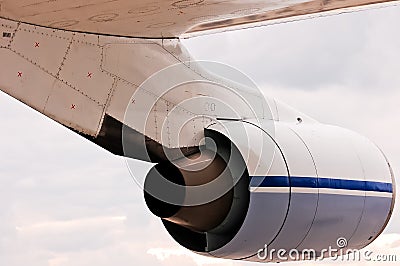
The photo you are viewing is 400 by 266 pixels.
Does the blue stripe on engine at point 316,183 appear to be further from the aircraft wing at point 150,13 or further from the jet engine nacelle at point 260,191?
the aircraft wing at point 150,13

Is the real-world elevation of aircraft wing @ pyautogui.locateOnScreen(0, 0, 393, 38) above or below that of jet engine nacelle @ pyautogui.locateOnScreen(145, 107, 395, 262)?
above

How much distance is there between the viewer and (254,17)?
17.3 feet

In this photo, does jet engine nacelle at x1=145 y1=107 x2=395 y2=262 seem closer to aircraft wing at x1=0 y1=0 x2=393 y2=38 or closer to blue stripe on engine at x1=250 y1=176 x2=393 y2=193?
blue stripe on engine at x1=250 y1=176 x2=393 y2=193

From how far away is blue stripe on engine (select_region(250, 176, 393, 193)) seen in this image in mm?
5230

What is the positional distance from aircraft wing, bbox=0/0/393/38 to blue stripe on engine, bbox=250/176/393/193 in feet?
3.92

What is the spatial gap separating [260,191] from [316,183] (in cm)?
52

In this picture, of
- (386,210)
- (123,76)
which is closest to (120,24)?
(123,76)

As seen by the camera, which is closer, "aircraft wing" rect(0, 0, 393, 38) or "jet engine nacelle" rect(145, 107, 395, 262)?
"aircraft wing" rect(0, 0, 393, 38)

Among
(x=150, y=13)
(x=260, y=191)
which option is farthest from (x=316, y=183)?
(x=150, y=13)

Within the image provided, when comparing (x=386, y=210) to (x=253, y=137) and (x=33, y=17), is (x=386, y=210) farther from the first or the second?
(x=33, y=17)

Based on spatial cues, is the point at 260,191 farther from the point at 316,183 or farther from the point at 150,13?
the point at 150,13

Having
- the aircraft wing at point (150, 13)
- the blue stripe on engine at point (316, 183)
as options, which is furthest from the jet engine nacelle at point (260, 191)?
the aircraft wing at point (150, 13)

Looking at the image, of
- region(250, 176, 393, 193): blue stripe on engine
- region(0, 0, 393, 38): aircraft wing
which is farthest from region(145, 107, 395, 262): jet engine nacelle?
region(0, 0, 393, 38): aircraft wing

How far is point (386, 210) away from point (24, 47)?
11.1 ft
